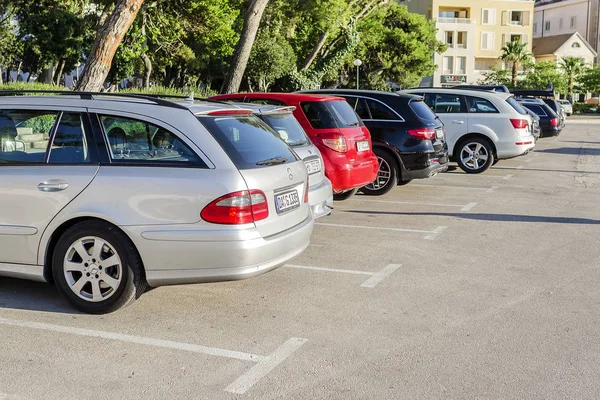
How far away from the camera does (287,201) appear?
598cm

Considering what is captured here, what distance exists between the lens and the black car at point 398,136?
1222 centimetres

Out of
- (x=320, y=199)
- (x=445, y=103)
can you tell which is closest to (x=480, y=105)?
(x=445, y=103)

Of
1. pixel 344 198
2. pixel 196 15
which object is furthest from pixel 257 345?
pixel 196 15

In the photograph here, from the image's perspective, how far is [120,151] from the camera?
571cm

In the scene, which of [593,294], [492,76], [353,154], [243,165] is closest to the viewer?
[243,165]

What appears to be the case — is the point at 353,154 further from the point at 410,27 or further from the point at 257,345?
the point at 410,27

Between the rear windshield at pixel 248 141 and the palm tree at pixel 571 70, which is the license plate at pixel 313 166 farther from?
the palm tree at pixel 571 70

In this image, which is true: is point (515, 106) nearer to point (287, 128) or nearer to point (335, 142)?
point (335, 142)

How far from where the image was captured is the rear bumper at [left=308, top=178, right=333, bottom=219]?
788 centimetres

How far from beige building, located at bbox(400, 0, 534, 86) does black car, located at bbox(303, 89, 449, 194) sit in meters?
68.8

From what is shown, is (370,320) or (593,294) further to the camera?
(593,294)

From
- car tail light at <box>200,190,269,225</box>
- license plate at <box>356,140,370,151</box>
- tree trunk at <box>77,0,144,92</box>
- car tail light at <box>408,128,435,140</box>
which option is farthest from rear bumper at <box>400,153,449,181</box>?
tree trunk at <box>77,0,144,92</box>

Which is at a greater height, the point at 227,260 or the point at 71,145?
the point at 71,145

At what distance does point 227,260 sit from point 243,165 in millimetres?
719
